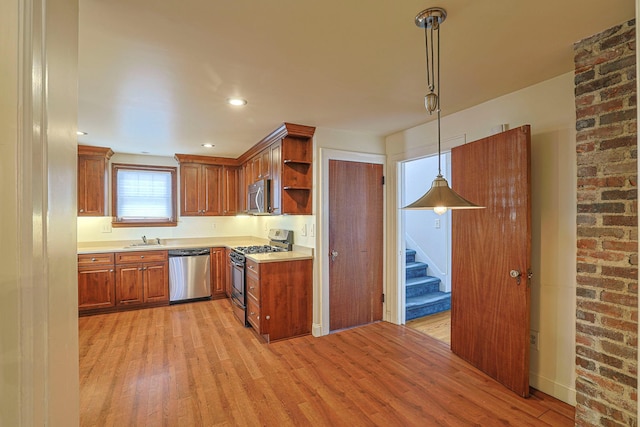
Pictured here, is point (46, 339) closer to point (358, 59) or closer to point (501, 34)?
point (358, 59)

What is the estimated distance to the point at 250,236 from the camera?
5859mm

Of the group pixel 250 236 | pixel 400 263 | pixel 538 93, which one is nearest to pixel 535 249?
pixel 538 93

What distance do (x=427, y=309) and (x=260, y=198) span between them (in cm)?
278

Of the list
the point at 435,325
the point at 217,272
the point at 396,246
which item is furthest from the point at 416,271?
the point at 217,272

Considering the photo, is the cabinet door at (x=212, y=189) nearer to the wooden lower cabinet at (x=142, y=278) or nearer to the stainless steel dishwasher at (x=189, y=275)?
the stainless steel dishwasher at (x=189, y=275)

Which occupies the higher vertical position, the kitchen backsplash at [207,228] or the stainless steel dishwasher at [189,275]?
the kitchen backsplash at [207,228]

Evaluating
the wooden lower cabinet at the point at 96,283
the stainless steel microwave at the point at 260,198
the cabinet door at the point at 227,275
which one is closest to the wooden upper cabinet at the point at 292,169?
the stainless steel microwave at the point at 260,198

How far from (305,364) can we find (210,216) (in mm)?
3522

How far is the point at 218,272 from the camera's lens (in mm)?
4887

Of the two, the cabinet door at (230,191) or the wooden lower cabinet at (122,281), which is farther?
the cabinet door at (230,191)

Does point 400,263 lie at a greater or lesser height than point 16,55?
lesser

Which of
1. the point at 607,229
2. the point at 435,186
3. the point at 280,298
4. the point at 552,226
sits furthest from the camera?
the point at 280,298

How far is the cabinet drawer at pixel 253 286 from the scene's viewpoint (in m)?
3.26

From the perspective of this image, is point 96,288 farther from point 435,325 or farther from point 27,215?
point 435,325
